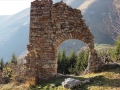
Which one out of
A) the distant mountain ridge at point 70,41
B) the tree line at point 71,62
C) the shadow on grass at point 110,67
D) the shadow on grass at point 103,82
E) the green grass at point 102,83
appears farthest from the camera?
the distant mountain ridge at point 70,41

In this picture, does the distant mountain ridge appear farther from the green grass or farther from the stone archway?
the green grass

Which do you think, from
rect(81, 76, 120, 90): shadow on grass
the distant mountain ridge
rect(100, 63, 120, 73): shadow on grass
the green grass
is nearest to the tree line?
rect(100, 63, 120, 73): shadow on grass

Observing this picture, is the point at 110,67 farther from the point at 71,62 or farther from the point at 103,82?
the point at 71,62

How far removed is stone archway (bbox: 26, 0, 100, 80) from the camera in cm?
854

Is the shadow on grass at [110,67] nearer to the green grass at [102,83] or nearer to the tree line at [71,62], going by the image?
the green grass at [102,83]

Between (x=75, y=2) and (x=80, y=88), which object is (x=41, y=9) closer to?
(x=80, y=88)

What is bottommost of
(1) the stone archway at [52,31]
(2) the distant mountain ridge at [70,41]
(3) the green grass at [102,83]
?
(3) the green grass at [102,83]

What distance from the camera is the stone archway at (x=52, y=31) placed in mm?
8539

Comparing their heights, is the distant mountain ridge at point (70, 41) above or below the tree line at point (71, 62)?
above

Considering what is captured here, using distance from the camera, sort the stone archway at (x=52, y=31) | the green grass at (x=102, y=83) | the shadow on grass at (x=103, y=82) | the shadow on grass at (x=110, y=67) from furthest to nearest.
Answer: the stone archway at (x=52, y=31) → the shadow on grass at (x=110, y=67) → the shadow on grass at (x=103, y=82) → the green grass at (x=102, y=83)

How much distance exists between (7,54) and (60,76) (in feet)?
512

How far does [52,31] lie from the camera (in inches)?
337

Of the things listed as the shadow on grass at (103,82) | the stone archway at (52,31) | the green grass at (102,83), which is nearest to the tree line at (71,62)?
the stone archway at (52,31)

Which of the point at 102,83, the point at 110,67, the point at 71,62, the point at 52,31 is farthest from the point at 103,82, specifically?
the point at 71,62
